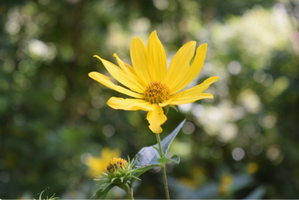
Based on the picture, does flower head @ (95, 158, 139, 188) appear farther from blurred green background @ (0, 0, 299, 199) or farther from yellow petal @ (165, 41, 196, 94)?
blurred green background @ (0, 0, 299, 199)

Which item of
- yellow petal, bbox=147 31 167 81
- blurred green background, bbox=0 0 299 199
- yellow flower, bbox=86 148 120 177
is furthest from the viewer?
blurred green background, bbox=0 0 299 199

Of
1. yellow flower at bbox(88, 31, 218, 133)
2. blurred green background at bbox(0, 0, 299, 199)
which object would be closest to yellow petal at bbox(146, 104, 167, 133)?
yellow flower at bbox(88, 31, 218, 133)

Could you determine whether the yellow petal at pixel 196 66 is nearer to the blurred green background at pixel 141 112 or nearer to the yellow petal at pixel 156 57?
the yellow petal at pixel 156 57

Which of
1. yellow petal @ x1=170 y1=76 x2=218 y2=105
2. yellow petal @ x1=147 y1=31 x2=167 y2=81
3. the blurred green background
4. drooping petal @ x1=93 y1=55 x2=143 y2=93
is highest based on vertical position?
the blurred green background

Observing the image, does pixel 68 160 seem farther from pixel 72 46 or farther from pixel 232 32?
pixel 232 32

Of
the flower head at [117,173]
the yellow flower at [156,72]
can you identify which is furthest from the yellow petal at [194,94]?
the flower head at [117,173]

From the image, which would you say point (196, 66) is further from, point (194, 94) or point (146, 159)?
point (146, 159)

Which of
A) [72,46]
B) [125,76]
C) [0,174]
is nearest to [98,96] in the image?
[72,46]
